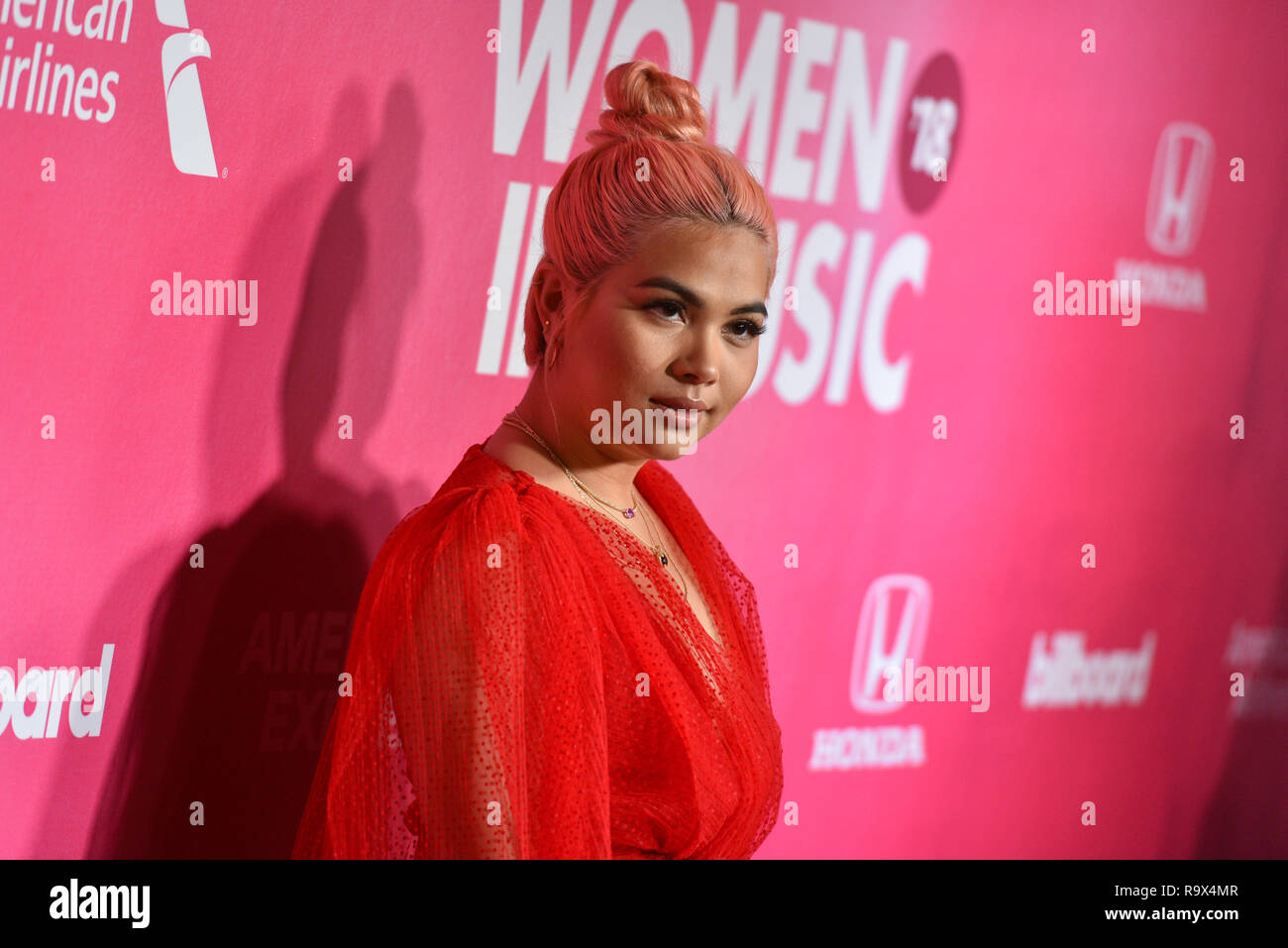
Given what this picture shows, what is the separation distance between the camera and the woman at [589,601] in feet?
4.21

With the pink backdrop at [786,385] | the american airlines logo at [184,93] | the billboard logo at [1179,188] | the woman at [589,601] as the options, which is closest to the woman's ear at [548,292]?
the woman at [589,601]

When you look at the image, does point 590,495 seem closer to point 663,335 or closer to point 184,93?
point 663,335

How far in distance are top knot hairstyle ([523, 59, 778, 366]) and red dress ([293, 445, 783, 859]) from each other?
0.26 metres

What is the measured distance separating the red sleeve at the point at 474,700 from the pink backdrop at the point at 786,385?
36 centimetres

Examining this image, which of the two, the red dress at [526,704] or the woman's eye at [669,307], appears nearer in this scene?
the red dress at [526,704]

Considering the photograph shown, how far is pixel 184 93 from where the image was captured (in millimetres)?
1581

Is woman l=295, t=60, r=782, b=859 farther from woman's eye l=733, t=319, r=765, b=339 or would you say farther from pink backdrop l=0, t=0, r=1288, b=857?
pink backdrop l=0, t=0, r=1288, b=857

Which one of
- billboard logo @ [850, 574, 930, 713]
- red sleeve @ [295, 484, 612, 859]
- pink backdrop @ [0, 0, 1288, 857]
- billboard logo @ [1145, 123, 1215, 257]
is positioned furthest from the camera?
billboard logo @ [1145, 123, 1215, 257]

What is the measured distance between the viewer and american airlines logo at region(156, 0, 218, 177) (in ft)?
5.16

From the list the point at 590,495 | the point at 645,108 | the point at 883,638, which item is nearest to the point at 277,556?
the point at 590,495

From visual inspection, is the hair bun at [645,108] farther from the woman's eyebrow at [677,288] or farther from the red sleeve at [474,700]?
the red sleeve at [474,700]

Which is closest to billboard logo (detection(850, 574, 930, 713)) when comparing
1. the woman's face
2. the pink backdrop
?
the pink backdrop

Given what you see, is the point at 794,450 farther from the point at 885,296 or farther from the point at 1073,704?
the point at 1073,704
